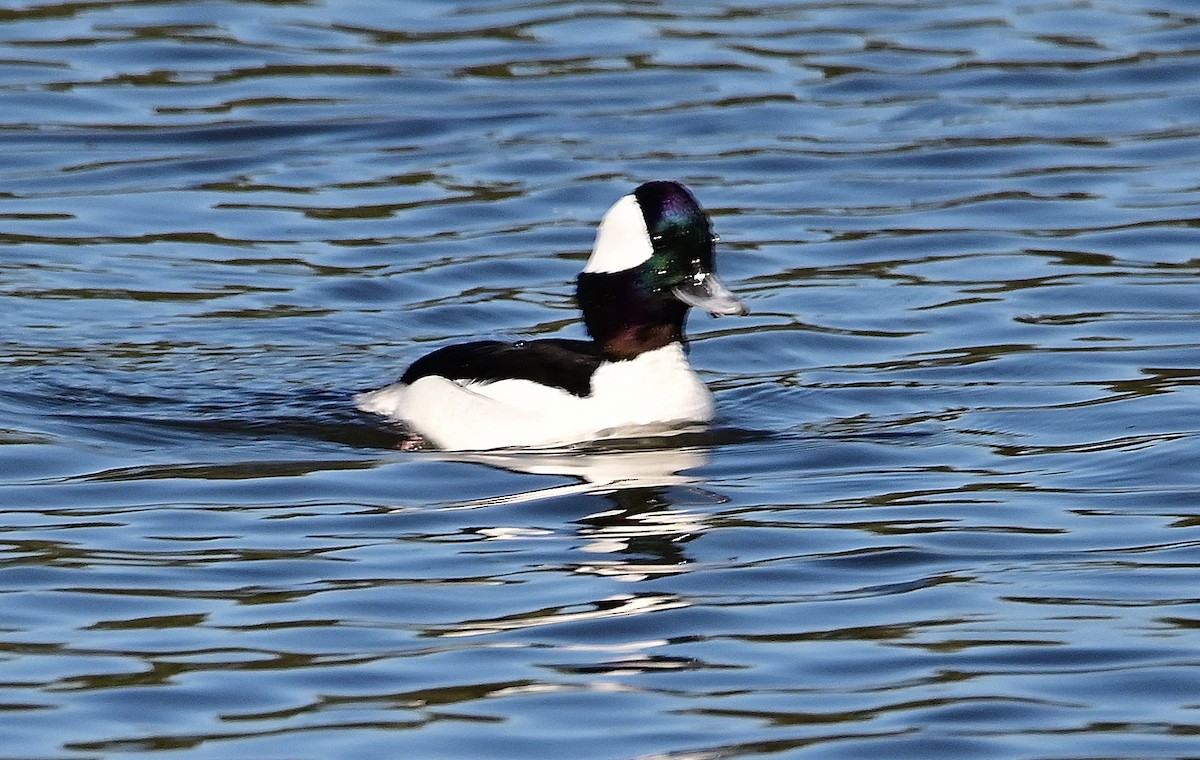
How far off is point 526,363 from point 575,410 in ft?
0.96

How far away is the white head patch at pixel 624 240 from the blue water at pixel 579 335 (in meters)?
0.81

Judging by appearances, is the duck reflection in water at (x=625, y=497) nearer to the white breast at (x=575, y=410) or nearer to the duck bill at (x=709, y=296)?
the white breast at (x=575, y=410)

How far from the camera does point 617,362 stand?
9.98 metres

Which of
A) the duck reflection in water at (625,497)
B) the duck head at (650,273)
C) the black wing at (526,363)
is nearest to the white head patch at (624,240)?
the duck head at (650,273)

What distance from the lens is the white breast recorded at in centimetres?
987

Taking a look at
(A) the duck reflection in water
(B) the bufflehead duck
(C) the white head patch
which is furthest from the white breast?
(C) the white head patch

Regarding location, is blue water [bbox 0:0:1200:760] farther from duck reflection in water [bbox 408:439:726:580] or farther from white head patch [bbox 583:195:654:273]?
white head patch [bbox 583:195:654:273]

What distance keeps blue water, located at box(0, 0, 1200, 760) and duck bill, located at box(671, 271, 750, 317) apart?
1.97ft

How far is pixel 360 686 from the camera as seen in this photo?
21.9ft

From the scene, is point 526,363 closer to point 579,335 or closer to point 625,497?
point 625,497

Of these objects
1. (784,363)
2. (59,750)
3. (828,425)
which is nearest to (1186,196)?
(784,363)

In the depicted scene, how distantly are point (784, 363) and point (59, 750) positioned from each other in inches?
237

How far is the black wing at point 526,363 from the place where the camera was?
9.91 m

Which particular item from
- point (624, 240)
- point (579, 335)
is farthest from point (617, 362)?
point (579, 335)
